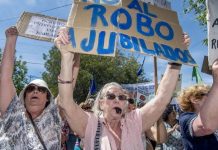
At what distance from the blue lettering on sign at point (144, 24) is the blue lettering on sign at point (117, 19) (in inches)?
3.7

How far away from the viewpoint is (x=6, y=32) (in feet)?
12.0

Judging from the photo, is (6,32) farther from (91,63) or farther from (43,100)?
(91,63)

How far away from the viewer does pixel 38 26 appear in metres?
3.99

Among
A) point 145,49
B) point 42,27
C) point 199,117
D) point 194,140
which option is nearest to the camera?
point 199,117

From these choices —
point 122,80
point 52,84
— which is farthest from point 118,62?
point 52,84

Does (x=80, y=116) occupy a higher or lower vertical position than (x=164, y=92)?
lower

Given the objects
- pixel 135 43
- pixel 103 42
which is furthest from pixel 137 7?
pixel 103 42

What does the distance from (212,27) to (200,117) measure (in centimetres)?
62

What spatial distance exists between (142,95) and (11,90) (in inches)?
233

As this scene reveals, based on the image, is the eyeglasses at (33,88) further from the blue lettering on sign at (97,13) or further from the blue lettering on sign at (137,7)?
the blue lettering on sign at (137,7)

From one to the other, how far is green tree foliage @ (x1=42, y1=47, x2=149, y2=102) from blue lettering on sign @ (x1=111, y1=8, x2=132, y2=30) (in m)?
30.6

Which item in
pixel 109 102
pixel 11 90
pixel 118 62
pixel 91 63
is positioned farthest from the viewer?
pixel 118 62

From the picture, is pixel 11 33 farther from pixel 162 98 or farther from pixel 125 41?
pixel 162 98

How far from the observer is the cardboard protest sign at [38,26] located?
3.89 m
